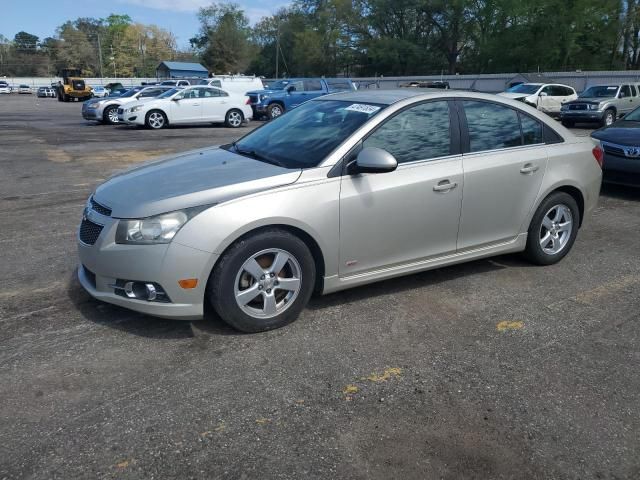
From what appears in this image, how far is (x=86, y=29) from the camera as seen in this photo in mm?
140875

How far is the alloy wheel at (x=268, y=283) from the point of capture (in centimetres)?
359

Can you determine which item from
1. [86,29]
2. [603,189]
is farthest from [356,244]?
[86,29]

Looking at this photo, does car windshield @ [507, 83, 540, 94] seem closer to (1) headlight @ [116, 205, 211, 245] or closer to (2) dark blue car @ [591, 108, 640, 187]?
(2) dark blue car @ [591, 108, 640, 187]

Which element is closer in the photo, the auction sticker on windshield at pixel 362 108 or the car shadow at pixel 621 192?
the auction sticker on windshield at pixel 362 108

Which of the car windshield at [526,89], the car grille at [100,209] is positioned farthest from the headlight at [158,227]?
the car windshield at [526,89]

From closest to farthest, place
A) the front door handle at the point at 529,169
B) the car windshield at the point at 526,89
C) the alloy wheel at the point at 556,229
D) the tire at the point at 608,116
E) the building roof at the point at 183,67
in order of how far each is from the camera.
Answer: the front door handle at the point at 529,169
the alloy wheel at the point at 556,229
the tire at the point at 608,116
the car windshield at the point at 526,89
the building roof at the point at 183,67

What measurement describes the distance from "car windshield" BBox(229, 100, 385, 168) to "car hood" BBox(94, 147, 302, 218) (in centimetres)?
19

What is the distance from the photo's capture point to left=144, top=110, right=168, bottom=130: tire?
19297 millimetres

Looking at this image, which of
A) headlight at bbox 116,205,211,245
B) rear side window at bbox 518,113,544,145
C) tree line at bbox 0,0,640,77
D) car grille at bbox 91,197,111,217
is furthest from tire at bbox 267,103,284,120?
tree line at bbox 0,0,640,77

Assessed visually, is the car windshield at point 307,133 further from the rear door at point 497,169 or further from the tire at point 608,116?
the tire at point 608,116

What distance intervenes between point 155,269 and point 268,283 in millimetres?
726

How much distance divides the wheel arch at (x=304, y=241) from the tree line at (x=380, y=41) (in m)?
54.4

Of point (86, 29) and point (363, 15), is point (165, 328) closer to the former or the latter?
point (363, 15)

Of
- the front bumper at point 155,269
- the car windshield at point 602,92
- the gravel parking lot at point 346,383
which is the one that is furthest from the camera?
the car windshield at point 602,92
